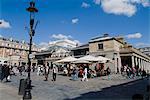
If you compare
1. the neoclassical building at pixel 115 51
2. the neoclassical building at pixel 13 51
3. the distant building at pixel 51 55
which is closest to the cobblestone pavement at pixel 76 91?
the neoclassical building at pixel 115 51

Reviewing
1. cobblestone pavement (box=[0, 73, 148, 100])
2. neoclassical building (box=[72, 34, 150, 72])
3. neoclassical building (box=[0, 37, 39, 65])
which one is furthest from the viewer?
neoclassical building (box=[0, 37, 39, 65])

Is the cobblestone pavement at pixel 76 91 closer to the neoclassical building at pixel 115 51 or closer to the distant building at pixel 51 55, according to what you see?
the neoclassical building at pixel 115 51

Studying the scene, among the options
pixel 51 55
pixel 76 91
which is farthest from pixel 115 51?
pixel 51 55

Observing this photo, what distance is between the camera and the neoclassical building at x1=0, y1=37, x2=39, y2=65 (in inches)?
Result: 3175

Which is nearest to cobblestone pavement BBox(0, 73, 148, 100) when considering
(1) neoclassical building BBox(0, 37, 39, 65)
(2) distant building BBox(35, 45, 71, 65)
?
(2) distant building BBox(35, 45, 71, 65)

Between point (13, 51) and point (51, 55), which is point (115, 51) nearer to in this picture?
point (51, 55)

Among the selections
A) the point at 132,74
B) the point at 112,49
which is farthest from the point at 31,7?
the point at 112,49

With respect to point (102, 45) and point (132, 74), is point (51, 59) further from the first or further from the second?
point (132, 74)

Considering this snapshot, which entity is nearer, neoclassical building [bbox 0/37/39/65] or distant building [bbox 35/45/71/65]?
distant building [bbox 35/45/71/65]

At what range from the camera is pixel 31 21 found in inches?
434

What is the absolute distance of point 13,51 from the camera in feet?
291

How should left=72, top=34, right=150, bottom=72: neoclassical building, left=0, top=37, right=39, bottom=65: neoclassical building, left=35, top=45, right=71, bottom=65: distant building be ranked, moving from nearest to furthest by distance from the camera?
1. left=72, top=34, right=150, bottom=72: neoclassical building
2. left=35, top=45, right=71, bottom=65: distant building
3. left=0, top=37, right=39, bottom=65: neoclassical building

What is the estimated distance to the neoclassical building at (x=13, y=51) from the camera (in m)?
80.7

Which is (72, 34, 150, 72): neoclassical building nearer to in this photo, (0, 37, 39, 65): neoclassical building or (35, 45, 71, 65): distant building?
(35, 45, 71, 65): distant building
